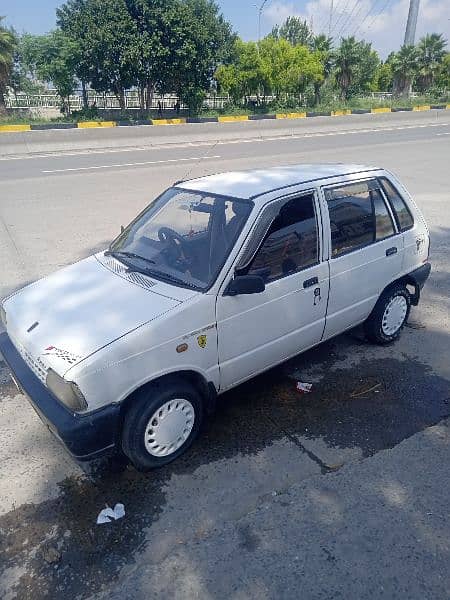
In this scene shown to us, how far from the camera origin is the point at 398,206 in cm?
437

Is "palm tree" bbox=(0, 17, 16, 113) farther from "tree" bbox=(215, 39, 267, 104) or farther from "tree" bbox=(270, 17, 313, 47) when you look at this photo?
"tree" bbox=(270, 17, 313, 47)

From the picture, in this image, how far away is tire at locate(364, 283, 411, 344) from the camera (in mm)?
4402

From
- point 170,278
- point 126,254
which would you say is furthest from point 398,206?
point 126,254

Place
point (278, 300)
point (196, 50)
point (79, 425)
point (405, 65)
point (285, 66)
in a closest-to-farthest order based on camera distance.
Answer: point (79, 425)
point (278, 300)
point (196, 50)
point (285, 66)
point (405, 65)

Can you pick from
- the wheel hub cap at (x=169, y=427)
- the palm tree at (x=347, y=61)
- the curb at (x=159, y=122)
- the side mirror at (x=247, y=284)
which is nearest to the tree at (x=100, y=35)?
the curb at (x=159, y=122)

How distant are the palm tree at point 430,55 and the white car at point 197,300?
146ft

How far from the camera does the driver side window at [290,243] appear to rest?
333 cm

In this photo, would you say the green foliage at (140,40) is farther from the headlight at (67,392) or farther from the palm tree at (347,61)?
the headlight at (67,392)

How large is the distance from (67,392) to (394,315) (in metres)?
3.33

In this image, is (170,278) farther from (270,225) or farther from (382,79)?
(382,79)

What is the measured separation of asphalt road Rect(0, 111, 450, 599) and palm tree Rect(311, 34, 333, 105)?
124 feet

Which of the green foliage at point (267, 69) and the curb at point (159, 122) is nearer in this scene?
the curb at point (159, 122)

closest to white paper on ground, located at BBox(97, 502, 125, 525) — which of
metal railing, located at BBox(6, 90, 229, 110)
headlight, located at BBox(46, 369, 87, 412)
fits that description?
headlight, located at BBox(46, 369, 87, 412)

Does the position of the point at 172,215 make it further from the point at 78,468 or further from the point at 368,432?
the point at 368,432
